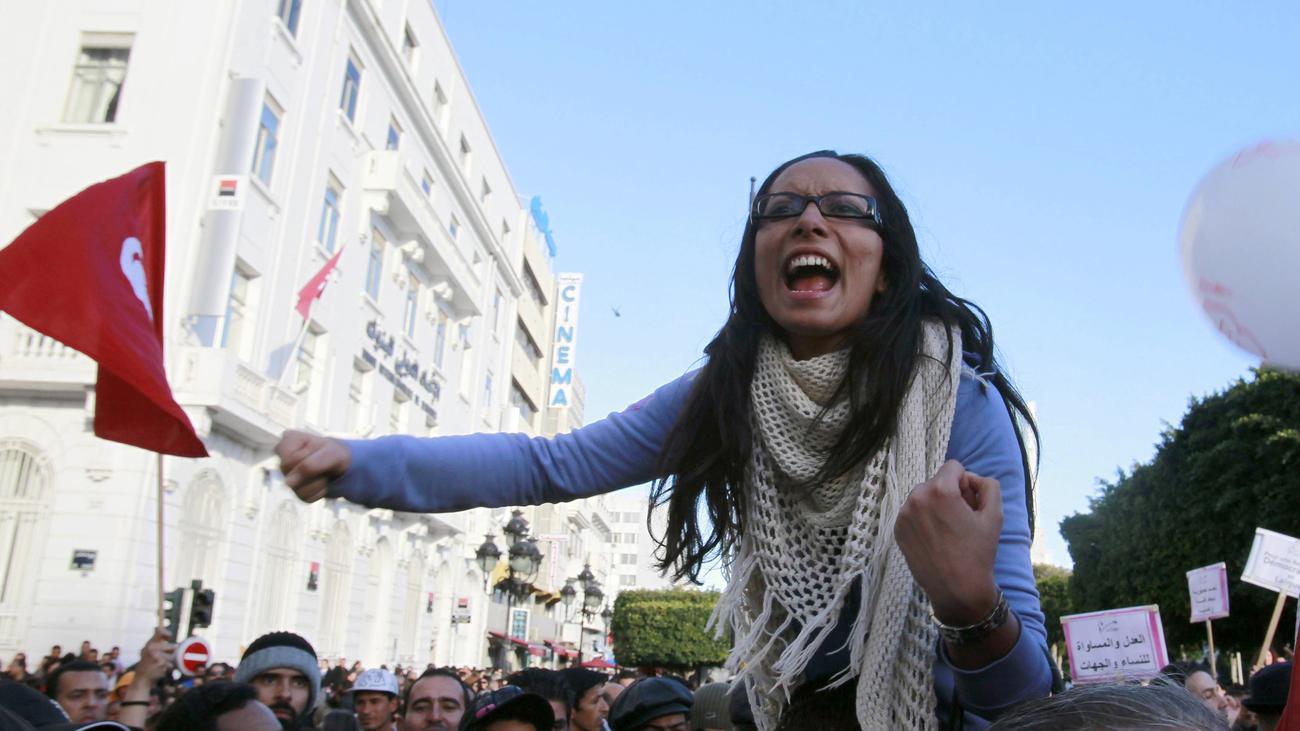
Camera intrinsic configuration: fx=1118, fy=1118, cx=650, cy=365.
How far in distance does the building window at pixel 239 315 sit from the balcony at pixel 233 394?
675mm

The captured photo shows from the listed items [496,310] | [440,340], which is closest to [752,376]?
[440,340]

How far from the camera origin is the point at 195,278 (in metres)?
17.6

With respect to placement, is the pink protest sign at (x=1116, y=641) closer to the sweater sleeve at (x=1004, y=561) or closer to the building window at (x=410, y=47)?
the sweater sleeve at (x=1004, y=561)

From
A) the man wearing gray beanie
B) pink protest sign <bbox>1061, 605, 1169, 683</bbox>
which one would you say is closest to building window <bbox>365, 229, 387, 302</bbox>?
pink protest sign <bbox>1061, 605, 1169, 683</bbox>

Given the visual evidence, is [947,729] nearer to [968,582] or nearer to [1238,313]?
[968,582]

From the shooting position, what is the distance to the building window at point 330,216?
23469 millimetres

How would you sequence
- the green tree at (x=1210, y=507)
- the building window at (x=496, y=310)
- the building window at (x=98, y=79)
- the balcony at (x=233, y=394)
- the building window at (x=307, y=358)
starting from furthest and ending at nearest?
the building window at (x=496, y=310), the green tree at (x=1210, y=507), the building window at (x=307, y=358), the building window at (x=98, y=79), the balcony at (x=233, y=394)

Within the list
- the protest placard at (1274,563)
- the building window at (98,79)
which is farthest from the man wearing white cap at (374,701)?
the building window at (98,79)

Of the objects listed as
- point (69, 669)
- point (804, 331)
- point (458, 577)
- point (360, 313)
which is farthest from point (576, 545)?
point (804, 331)

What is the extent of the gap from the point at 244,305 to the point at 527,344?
2960 cm

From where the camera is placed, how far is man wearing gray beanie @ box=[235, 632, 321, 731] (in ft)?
18.5

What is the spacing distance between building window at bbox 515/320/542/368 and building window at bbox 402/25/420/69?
16706 mm

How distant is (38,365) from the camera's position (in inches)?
645

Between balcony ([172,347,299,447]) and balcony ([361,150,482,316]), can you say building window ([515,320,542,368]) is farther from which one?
balcony ([172,347,299,447])
